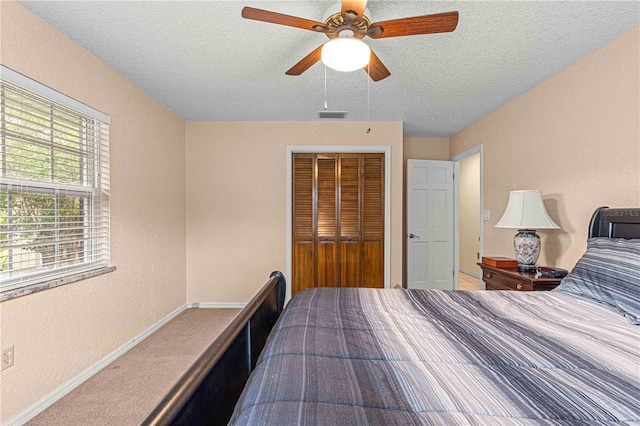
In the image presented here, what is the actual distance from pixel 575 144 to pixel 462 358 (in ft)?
7.58

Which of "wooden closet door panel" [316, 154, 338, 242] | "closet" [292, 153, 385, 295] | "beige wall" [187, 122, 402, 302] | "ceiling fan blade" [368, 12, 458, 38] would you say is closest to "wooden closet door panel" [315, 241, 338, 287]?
"closet" [292, 153, 385, 295]

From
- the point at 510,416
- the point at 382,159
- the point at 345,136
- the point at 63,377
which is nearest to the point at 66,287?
the point at 63,377

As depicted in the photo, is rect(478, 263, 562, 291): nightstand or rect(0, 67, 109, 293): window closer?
rect(0, 67, 109, 293): window

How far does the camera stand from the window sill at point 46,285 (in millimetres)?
1664

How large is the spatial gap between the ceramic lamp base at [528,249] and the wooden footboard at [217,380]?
220cm

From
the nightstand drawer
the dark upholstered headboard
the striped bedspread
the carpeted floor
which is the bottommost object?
the carpeted floor

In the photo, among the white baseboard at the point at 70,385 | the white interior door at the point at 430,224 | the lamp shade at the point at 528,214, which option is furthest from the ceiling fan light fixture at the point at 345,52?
the white interior door at the point at 430,224

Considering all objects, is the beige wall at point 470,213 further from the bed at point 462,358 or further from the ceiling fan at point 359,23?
the ceiling fan at point 359,23

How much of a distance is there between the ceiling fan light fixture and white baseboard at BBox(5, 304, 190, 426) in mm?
2716

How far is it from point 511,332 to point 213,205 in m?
3.52

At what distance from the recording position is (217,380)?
893 mm

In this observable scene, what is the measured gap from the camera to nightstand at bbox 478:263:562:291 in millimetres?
2139

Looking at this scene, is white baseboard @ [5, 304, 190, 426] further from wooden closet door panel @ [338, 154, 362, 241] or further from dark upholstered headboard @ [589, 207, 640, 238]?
dark upholstered headboard @ [589, 207, 640, 238]

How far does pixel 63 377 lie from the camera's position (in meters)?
1.99
